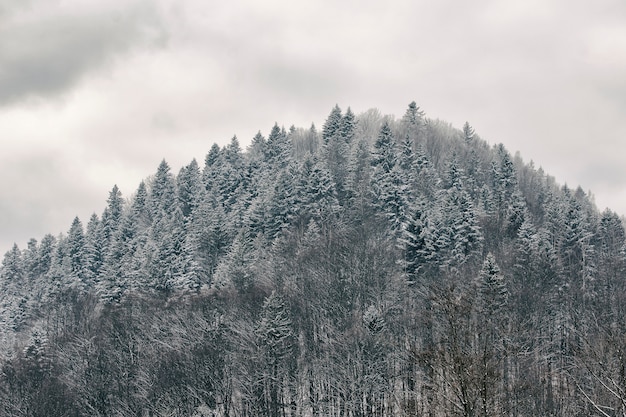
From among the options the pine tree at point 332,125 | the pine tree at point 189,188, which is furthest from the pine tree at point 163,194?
the pine tree at point 332,125

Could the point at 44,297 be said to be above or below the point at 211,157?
below

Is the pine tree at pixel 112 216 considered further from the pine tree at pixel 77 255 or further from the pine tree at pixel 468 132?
the pine tree at pixel 468 132

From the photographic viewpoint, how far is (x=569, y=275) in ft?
240

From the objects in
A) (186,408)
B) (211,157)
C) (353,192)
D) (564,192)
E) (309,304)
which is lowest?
(186,408)

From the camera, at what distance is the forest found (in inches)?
2152

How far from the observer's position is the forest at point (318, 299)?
179ft

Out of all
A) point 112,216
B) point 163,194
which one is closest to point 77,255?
point 112,216

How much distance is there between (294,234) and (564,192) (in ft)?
225

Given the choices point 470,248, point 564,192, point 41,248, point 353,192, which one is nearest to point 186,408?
point 470,248

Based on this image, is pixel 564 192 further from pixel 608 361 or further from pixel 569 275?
pixel 608 361

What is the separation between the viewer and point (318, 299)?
210ft

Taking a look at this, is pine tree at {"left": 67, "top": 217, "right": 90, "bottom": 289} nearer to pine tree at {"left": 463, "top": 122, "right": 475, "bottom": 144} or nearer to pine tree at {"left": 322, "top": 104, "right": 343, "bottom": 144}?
pine tree at {"left": 322, "top": 104, "right": 343, "bottom": 144}

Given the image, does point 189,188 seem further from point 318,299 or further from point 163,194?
point 318,299

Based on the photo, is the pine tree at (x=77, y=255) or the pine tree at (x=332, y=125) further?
the pine tree at (x=332, y=125)
